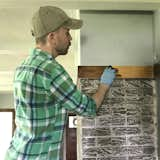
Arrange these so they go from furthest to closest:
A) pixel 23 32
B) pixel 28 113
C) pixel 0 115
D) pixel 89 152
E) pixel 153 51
→ pixel 0 115, pixel 23 32, pixel 153 51, pixel 89 152, pixel 28 113

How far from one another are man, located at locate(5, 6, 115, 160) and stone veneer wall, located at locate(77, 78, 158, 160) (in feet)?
1.34

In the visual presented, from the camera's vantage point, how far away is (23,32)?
3.67m

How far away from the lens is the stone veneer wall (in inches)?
78.4

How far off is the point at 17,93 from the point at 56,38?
0.30 metres

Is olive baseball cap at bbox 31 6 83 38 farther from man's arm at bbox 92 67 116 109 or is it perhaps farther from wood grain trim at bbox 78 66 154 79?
wood grain trim at bbox 78 66 154 79

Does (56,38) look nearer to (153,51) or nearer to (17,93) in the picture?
(17,93)

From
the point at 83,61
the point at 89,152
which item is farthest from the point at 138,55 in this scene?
the point at 89,152

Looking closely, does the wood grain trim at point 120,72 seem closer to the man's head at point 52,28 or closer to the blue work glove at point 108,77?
the blue work glove at point 108,77

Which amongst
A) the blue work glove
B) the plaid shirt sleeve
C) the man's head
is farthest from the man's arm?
the man's head

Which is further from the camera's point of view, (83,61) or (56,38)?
(83,61)

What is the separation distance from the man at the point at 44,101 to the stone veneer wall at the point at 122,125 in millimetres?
407

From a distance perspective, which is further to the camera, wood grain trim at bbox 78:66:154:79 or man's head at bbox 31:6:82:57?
wood grain trim at bbox 78:66:154:79

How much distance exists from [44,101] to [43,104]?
13 millimetres

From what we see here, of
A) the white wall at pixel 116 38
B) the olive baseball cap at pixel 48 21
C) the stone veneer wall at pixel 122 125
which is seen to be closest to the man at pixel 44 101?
the olive baseball cap at pixel 48 21
